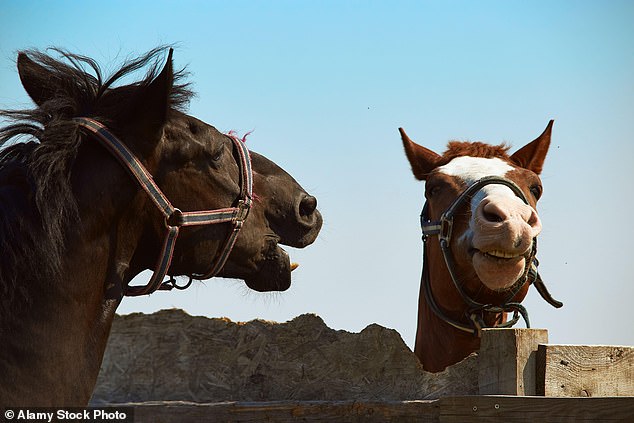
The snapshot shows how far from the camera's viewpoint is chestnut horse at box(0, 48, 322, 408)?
128 inches

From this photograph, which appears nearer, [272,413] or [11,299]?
[11,299]

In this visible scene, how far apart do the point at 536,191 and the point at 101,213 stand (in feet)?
9.13

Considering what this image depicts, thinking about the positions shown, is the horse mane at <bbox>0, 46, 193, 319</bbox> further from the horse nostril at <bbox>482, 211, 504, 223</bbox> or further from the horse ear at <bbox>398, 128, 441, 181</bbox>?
the horse ear at <bbox>398, 128, 441, 181</bbox>

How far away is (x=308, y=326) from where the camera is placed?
4.77 m

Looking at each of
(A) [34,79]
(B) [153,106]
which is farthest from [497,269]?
(A) [34,79]

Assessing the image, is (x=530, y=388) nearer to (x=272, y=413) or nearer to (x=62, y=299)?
(x=272, y=413)

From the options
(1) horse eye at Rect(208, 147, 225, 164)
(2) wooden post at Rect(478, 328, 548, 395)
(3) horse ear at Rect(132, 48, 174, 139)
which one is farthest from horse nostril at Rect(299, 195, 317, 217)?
(2) wooden post at Rect(478, 328, 548, 395)

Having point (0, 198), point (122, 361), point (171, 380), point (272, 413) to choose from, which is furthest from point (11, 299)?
point (122, 361)

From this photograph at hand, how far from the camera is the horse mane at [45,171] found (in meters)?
3.27

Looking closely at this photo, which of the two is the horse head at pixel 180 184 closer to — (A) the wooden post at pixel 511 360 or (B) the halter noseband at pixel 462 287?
(A) the wooden post at pixel 511 360

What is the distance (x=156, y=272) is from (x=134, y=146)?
0.53m

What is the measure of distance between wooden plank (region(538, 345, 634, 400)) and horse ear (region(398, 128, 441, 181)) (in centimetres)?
255

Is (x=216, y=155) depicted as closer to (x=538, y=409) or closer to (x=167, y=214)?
(x=167, y=214)

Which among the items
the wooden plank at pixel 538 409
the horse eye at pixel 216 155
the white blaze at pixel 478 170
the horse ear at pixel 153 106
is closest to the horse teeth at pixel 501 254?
the white blaze at pixel 478 170
